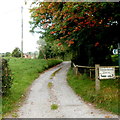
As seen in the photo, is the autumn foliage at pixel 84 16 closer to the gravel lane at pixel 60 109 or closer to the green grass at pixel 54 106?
the gravel lane at pixel 60 109

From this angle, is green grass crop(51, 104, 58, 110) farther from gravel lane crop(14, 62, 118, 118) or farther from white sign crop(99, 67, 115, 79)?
white sign crop(99, 67, 115, 79)

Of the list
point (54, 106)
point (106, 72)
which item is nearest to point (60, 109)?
point (54, 106)

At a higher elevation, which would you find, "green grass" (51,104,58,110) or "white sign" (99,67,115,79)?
"white sign" (99,67,115,79)

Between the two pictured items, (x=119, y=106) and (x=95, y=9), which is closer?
(x=119, y=106)

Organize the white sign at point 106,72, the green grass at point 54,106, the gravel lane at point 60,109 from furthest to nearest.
→ the white sign at point 106,72 → the green grass at point 54,106 → the gravel lane at point 60,109

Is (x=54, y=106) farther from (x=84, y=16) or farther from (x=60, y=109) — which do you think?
(x=84, y=16)

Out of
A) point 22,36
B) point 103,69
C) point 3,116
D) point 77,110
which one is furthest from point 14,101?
point 22,36

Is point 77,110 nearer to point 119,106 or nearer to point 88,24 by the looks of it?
point 119,106

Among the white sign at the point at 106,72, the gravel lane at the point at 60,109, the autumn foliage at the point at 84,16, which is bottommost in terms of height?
the gravel lane at the point at 60,109

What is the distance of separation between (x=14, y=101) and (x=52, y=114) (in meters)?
2.58

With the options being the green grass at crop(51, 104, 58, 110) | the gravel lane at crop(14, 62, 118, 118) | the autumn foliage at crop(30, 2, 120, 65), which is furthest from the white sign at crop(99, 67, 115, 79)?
the green grass at crop(51, 104, 58, 110)

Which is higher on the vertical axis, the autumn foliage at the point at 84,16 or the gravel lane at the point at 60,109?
the autumn foliage at the point at 84,16

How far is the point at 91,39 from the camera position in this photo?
1240 cm

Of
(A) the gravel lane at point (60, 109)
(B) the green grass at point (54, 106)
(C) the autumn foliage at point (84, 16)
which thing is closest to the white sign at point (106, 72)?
(A) the gravel lane at point (60, 109)
